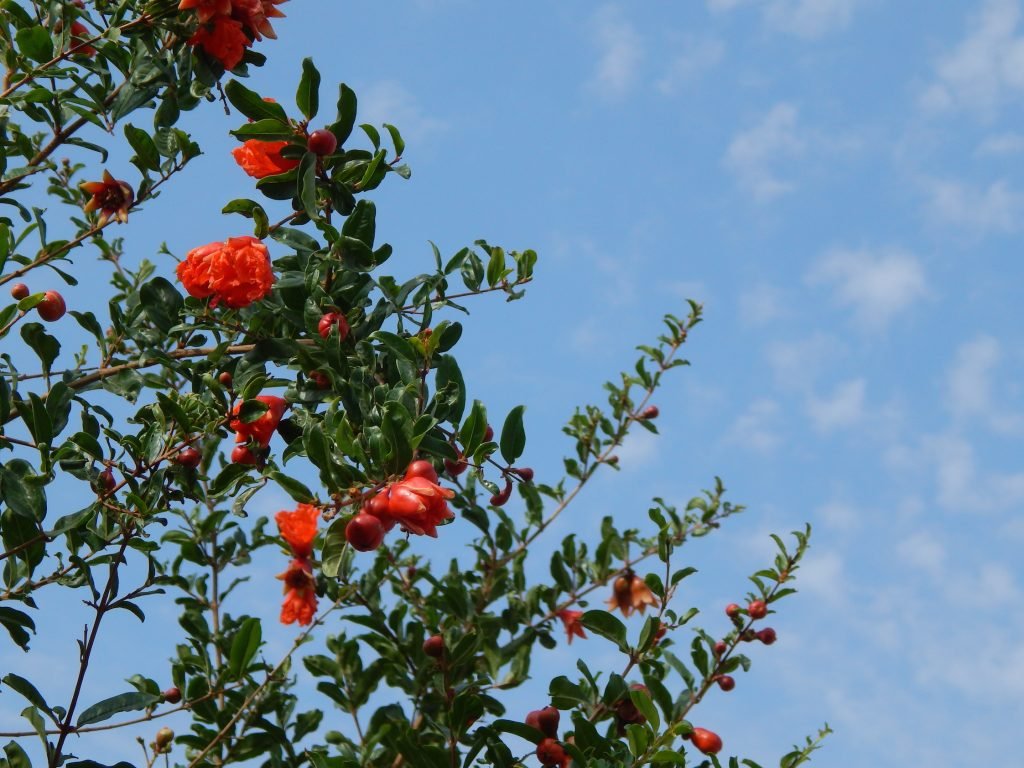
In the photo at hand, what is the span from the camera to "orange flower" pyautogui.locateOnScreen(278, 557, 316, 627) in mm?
3119

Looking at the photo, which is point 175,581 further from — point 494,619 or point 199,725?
point 494,619

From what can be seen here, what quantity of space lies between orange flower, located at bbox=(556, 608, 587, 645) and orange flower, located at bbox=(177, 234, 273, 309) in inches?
74.7

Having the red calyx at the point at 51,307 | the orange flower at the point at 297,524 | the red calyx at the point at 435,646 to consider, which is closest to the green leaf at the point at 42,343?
the red calyx at the point at 51,307

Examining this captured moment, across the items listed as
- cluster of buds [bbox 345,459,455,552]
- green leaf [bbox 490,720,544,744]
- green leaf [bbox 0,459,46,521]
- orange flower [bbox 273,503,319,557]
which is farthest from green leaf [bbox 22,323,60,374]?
green leaf [bbox 490,720,544,744]

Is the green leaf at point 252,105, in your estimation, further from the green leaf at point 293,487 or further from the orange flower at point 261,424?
the green leaf at point 293,487

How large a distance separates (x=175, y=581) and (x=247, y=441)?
1442 millimetres

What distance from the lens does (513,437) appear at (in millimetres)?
2230

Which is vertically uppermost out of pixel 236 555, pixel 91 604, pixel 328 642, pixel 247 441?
pixel 236 555

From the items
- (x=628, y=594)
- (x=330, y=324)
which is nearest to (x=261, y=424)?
(x=330, y=324)

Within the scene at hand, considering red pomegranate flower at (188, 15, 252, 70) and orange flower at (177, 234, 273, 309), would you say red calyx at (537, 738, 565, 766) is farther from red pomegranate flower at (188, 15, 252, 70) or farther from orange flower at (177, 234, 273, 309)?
red pomegranate flower at (188, 15, 252, 70)

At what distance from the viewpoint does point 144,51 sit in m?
2.48

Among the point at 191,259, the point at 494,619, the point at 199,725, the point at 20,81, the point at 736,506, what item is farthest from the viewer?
the point at 736,506

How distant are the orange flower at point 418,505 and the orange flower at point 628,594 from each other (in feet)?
7.04

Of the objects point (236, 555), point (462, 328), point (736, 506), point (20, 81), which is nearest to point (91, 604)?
point (462, 328)
